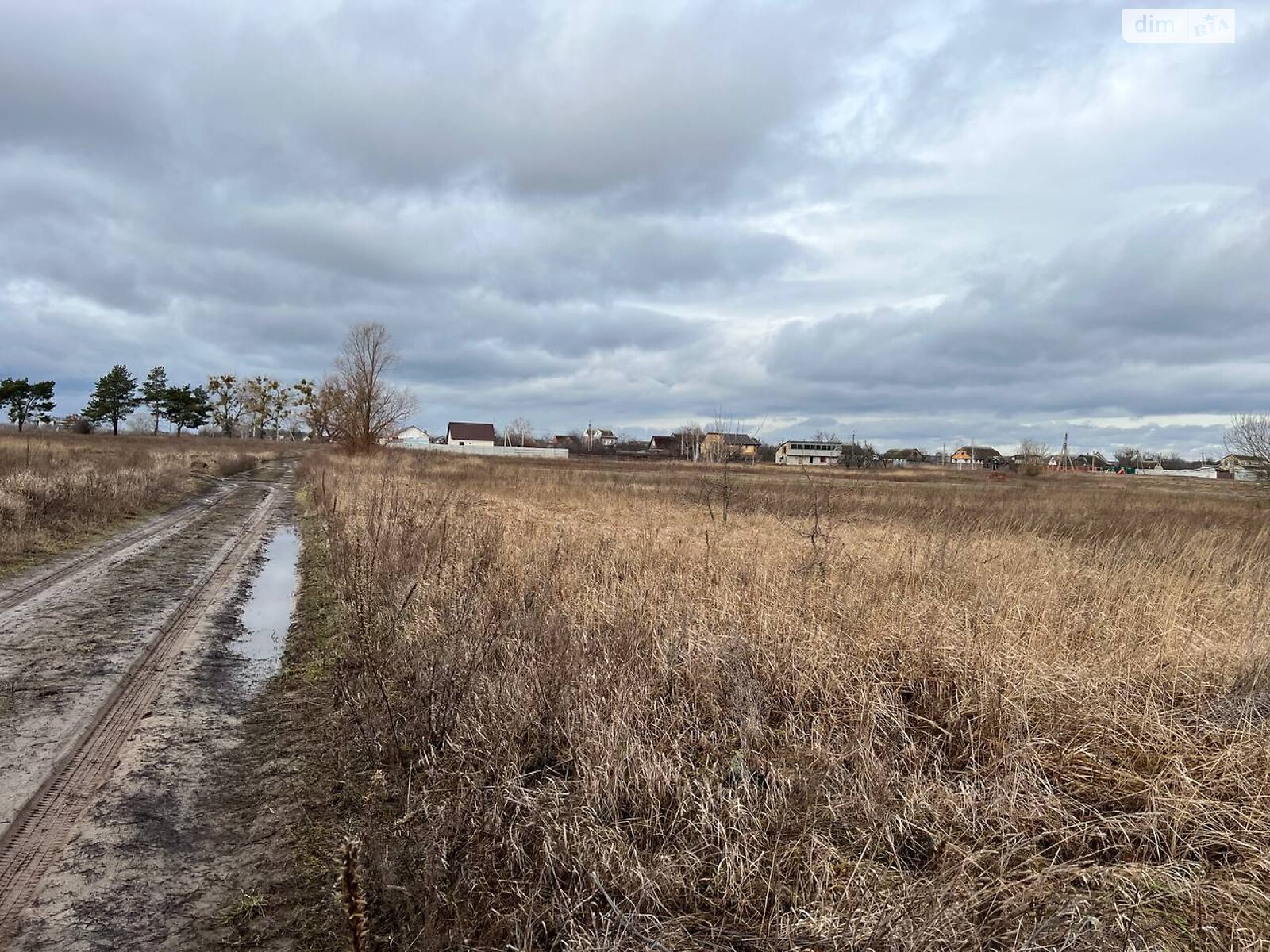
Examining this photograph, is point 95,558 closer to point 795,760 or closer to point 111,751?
point 111,751

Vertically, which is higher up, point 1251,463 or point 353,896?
point 1251,463

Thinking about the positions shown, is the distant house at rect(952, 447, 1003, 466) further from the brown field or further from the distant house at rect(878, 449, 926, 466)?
the brown field

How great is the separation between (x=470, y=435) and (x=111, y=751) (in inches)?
4370

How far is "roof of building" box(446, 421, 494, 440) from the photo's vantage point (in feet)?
367

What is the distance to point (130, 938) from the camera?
270 centimetres

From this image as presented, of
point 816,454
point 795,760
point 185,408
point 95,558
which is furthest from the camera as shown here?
point 816,454

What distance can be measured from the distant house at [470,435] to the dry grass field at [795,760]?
106 m

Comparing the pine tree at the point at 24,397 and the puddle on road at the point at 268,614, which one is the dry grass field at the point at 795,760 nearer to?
the puddle on road at the point at 268,614

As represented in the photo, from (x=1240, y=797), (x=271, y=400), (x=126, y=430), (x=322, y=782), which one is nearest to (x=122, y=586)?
(x=322, y=782)

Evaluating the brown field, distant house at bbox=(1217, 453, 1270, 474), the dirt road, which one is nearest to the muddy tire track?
the dirt road

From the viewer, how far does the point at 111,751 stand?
13.7ft

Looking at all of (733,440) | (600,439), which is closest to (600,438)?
(600,439)

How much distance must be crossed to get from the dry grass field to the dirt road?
0.66m

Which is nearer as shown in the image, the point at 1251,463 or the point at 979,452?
the point at 1251,463
